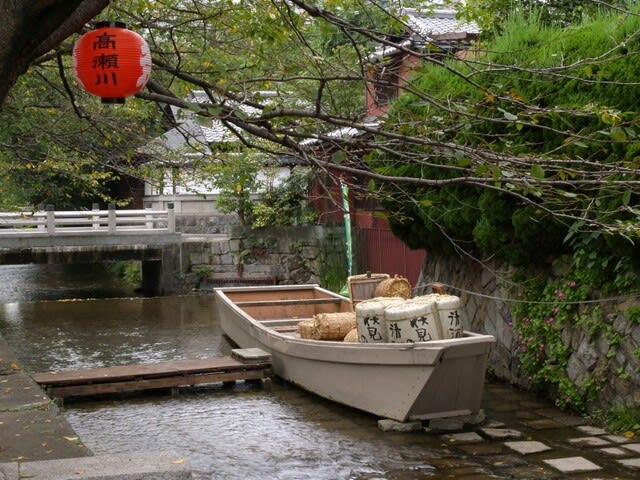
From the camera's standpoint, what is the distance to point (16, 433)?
25.4 ft

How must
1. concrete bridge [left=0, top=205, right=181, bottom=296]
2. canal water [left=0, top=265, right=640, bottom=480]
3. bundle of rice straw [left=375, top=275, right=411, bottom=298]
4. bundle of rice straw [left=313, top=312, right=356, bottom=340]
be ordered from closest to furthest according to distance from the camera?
canal water [left=0, top=265, right=640, bottom=480] < bundle of rice straw [left=313, top=312, right=356, bottom=340] < bundle of rice straw [left=375, top=275, right=411, bottom=298] < concrete bridge [left=0, top=205, right=181, bottom=296]

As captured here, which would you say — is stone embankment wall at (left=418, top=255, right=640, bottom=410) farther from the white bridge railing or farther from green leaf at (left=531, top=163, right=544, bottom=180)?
the white bridge railing

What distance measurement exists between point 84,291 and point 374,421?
19448mm

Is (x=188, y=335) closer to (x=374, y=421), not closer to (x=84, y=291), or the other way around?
(x=374, y=421)

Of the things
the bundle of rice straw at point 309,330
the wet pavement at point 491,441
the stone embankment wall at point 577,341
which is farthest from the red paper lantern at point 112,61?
the bundle of rice straw at point 309,330

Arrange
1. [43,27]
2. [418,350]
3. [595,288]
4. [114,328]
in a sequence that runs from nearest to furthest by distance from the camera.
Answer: [43,27] → [418,350] → [595,288] → [114,328]

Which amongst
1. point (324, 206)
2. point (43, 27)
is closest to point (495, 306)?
point (43, 27)

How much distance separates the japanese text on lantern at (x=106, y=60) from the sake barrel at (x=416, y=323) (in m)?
4.80

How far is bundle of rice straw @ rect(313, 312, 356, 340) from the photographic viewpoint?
11852 millimetres

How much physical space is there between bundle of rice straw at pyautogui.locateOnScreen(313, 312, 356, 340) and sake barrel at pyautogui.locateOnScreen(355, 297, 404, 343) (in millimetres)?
1200

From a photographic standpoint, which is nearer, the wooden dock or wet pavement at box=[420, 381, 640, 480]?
wet pavement at box=[420, 381, 640, 480]

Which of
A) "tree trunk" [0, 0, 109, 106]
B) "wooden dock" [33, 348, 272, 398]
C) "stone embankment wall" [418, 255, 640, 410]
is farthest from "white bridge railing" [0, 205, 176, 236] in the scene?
"tree trunk" [0, 0, 109, 106]

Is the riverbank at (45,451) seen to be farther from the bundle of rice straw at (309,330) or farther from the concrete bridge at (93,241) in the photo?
the concrete bridge at (93,241)

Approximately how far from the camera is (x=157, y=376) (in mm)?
12305
